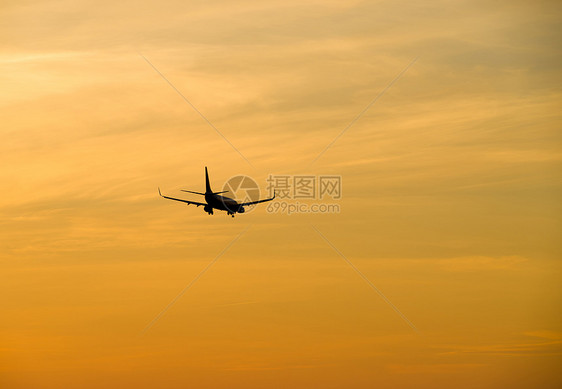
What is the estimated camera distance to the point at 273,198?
132875mm

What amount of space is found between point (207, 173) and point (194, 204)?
1195cm

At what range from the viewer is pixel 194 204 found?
129000 mm

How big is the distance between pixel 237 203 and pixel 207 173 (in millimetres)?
11370

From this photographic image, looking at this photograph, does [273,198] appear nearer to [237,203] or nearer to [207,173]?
[237,203]

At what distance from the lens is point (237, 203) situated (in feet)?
443

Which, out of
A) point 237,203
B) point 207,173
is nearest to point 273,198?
point 237,203

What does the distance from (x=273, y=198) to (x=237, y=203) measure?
370 inches

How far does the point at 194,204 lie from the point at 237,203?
37.8 ft

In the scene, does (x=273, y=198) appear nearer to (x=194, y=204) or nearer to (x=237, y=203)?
(x=237, y=203)

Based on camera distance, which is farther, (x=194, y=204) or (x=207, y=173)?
(x=207, y=173)
